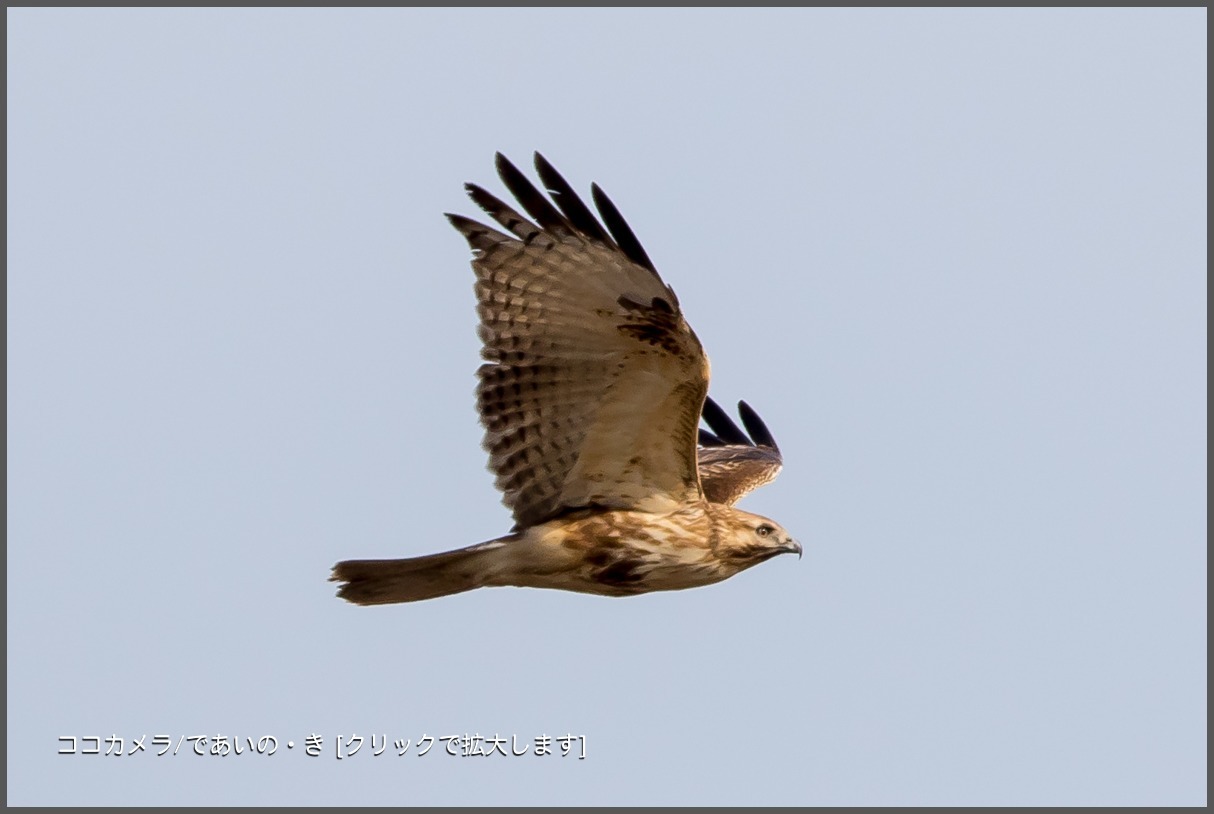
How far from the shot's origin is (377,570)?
8.85 meters

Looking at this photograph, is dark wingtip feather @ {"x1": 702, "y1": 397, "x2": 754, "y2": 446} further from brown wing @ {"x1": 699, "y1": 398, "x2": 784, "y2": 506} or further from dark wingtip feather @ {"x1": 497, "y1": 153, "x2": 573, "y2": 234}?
dark wingtip feather @ {"x1": 497, "y1": 153, "x2": 573, "y2": 234}

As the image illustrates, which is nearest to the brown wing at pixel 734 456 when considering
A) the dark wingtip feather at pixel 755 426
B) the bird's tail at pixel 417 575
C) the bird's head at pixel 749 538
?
the dark wingtip feather at pixel 755 426

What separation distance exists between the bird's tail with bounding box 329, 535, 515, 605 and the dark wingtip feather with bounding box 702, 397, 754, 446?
2949 mm

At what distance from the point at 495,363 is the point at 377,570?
101 centimetres

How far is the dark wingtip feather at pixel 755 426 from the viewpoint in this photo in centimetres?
1164

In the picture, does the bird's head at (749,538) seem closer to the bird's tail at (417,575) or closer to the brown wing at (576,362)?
the brown wing at (576,362)

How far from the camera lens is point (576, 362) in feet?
29.2

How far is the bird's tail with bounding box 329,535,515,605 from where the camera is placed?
887cm

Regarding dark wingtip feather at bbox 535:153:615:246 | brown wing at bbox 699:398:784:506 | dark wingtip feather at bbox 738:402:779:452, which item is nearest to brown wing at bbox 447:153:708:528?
dark wingtip feather at bbox 535:153:615:246

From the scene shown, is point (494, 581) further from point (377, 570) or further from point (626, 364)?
point (626, 364)

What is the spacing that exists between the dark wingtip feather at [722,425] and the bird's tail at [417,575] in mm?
2949

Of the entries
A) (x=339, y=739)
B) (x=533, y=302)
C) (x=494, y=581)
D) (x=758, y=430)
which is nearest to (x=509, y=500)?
(x=494, y=581)

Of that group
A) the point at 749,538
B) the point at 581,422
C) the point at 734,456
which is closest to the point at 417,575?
the point at 581,422

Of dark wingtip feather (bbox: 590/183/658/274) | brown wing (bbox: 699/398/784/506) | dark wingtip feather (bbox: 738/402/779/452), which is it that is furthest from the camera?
dark wingtip feather (bbox: 738/402/779/452)
